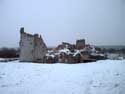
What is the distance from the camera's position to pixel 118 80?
642 centimetres

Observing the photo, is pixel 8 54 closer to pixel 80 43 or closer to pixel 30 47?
pixel 30 47

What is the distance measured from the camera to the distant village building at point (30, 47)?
87.8ft

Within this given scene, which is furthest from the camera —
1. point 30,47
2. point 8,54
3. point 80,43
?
point 80,43

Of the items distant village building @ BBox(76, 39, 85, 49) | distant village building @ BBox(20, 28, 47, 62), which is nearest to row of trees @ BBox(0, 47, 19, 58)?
distant village building @ BBox(20, 28, 47, 62)

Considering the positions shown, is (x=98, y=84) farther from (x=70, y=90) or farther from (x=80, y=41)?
(x=80, y=41)

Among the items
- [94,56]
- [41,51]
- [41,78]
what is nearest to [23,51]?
[41,51]

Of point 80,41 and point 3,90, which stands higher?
point 80,41

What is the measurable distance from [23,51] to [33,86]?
69.4ft

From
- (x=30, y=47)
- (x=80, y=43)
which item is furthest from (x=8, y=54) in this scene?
(x=80, y=43)

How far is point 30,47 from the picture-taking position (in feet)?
89.6

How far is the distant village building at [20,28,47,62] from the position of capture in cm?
2677

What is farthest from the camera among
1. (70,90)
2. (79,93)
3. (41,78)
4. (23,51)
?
(23,51)

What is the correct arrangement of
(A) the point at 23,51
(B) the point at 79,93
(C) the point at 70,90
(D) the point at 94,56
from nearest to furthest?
(B) the point at 79,93
(C) the point at 70,90
(A) the point at 23,51
(D) the point at 94,56

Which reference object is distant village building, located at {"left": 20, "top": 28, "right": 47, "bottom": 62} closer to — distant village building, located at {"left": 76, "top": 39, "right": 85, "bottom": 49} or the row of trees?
the row of trees
